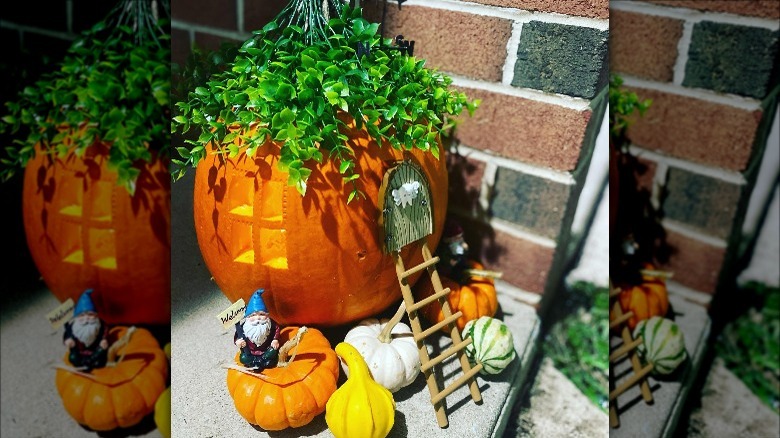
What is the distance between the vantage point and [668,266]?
1919 mm

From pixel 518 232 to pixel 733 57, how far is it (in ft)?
2.25

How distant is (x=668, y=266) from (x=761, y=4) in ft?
2.51

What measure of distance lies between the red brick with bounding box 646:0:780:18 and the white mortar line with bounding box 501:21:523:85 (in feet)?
1.64

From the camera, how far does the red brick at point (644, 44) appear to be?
1615mm

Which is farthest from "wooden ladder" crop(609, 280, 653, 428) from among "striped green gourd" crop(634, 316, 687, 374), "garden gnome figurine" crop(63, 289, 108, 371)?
"garden gnome figurine" crop(63, 289, 108, 371)

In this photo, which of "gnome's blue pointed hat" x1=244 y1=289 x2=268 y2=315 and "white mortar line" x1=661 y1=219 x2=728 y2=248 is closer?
"gnome's blue pointed hat" x1=244 y1=289 x2=268 y2=315

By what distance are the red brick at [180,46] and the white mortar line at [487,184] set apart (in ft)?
2.46

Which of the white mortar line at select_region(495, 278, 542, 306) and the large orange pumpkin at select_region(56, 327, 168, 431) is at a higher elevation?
the white mortar line at select_region(495, 278, 542, 306)

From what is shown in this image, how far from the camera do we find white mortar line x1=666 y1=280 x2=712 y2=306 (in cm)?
191

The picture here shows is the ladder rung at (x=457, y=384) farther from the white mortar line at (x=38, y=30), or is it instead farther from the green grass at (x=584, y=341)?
the white mortar line at (x=38, y=30)

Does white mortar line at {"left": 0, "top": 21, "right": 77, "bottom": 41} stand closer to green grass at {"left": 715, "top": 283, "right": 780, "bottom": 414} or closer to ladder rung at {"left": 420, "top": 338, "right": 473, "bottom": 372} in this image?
ladder rung at {"left": 420, "top": 338, "right": 473, "bottom": 372}

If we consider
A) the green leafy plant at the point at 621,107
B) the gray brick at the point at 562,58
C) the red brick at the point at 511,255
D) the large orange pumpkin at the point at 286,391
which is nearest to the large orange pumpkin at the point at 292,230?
the large orange pumpkin at the point at 286,391

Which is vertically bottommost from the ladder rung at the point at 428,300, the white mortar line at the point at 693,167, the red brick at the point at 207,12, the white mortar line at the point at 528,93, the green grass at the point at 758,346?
the green grass at the point at 758,346

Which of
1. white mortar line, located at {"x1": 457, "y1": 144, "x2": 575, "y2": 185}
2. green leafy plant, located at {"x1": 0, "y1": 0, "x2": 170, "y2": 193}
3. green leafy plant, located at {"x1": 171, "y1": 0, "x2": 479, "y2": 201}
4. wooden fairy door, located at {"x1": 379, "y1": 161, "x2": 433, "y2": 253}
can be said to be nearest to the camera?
green leafy plant, located at {"x1": 171, "y1": 0, "x2": 479, "y2": 201}
